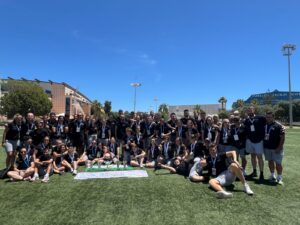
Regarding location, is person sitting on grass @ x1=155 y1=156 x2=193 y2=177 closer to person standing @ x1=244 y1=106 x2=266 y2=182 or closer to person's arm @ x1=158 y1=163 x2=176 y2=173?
person's arm @ x1=158 y1=163 x2=176 y2=173

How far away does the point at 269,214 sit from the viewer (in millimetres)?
4988

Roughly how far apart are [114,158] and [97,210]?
16.6 ft

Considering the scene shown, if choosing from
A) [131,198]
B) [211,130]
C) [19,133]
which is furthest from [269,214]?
[19,133]

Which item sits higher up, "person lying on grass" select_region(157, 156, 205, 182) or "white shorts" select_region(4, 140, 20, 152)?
"white shorts" select_region(4, 140, 20, 152)

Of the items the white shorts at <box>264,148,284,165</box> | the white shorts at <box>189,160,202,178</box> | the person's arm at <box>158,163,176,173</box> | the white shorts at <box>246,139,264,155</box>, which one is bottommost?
the person's arm at <box>158,163,176,173</box>

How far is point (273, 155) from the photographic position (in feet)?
24.1

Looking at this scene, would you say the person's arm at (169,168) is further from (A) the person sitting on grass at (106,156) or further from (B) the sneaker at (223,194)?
(B) the sneaker at (223,194)

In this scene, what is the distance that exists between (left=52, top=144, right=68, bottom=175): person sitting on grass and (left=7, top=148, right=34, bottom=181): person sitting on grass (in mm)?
805

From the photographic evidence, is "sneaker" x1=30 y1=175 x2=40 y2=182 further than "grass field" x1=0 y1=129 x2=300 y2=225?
Yes

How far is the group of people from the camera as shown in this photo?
7.26 metres

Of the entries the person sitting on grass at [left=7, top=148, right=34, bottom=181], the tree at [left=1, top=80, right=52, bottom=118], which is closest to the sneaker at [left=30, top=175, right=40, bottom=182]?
the person sitting on grass at [left=7, top=148, right=34, bottom=181]

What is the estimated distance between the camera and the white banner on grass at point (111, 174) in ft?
25.9

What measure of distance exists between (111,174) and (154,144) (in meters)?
2.25

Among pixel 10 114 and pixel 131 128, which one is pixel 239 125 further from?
pixel 10 114
